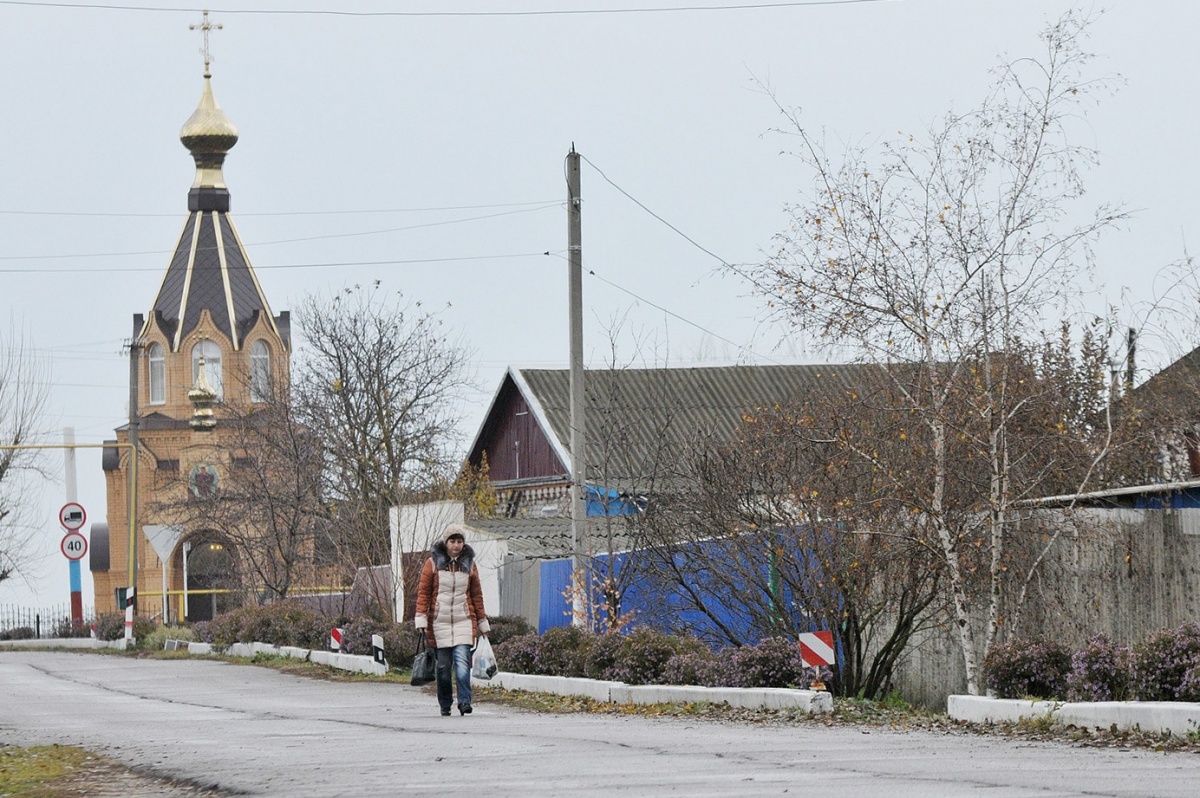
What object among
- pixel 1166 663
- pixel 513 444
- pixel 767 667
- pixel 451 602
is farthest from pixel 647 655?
pixel 513 444

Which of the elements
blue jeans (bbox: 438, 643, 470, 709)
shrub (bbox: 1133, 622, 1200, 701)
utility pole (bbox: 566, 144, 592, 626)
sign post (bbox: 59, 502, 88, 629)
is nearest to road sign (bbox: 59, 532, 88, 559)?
sign post (bbox: 59, 502, 88, 629)

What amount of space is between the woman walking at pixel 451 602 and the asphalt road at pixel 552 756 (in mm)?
716

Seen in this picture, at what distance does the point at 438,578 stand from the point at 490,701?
481 centimetres

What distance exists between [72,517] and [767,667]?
31976 mm

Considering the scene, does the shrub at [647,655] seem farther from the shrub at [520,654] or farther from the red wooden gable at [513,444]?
the red wooden gable at [513,444]

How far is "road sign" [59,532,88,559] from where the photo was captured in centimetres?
4706

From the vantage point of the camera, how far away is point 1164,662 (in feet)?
47.6

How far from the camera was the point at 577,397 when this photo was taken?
25188mm

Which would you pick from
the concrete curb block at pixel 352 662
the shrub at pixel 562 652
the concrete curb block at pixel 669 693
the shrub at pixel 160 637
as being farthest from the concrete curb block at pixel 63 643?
the concrete curb block at pixel 669 693

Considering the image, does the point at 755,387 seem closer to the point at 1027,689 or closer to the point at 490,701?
the point at 490,701

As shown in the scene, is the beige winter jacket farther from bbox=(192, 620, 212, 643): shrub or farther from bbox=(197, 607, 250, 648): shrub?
bbox=(192, 620, 212, 643): shrub

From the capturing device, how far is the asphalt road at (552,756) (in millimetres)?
10320

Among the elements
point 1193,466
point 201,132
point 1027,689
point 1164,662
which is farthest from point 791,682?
point 201,132

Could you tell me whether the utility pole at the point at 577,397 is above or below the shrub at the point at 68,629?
above
